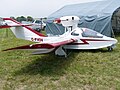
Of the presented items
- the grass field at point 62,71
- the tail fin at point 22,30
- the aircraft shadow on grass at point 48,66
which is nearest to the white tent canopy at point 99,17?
the grass field at point 62,71

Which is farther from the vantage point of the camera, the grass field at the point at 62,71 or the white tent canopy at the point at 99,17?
the white tent canopy at the point at 99,17

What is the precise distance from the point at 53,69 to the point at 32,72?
2.32 feet

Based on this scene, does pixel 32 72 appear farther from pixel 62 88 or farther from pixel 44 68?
pixel 62 88

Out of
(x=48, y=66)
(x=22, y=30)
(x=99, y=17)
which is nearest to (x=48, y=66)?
(x=48, y=66)

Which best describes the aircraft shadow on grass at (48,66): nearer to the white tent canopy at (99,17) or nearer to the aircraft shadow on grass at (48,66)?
the aircraft shadow on grass at (48,66)

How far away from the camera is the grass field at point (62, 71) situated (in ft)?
18.8

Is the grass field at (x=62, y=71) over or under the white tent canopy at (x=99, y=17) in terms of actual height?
under

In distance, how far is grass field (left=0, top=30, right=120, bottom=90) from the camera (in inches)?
225

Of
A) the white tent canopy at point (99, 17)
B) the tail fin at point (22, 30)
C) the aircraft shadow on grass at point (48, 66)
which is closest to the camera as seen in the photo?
the aircraft shadow on grass at point (48, 66)

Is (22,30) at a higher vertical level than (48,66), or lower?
higher

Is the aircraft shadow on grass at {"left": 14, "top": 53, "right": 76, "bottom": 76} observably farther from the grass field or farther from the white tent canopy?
the white tent canopy

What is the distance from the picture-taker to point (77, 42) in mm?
9383

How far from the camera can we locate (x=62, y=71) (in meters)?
6.83

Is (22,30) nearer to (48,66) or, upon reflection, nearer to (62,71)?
(48,66)
